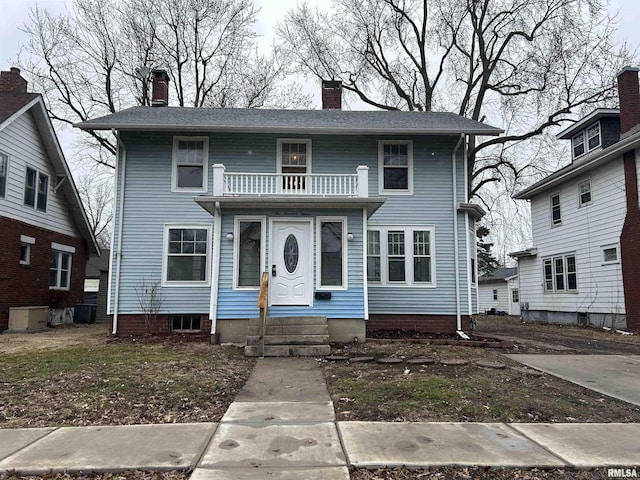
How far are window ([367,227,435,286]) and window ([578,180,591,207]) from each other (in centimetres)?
780

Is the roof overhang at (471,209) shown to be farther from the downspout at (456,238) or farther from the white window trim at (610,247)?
the white window trim at (610,247)

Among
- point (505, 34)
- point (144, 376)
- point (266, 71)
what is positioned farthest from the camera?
point (266, 71)

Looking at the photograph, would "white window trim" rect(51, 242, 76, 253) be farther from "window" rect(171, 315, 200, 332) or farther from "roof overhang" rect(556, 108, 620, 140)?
"roof overhang" rect(556, 108, 620, 140)

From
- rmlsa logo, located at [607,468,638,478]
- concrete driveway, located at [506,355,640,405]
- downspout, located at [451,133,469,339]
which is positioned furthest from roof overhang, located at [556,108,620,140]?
rmlsa logo, located at [607,468,638,478]

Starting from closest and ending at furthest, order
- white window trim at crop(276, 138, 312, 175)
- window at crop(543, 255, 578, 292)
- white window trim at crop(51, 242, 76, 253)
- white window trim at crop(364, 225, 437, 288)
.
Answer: white window trim at crop(364, 225, 437, 288) < white window trim at crop(276, 138, 312, 175) < white window trim at crop(51, 242, 76, 253) < window at crop(543, 255, 578, 292)

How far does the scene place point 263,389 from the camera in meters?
6.15

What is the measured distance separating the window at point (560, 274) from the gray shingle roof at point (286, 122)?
7.99 m

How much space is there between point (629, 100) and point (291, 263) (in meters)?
13.8

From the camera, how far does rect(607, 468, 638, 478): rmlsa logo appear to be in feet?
11.4

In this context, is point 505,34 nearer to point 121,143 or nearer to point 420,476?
point 121,143

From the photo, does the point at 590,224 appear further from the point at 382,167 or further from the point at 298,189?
the point at 298,189

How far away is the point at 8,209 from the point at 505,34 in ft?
76.1

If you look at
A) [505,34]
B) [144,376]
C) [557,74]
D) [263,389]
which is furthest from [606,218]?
[144,376]

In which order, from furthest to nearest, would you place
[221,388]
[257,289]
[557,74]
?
[557,74], [257,289], [221,388]
